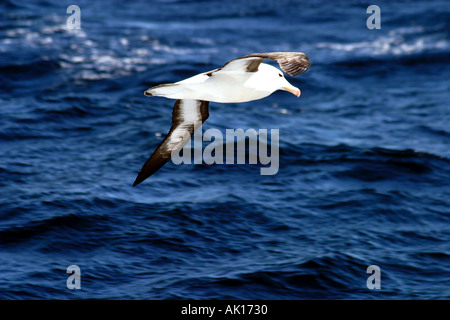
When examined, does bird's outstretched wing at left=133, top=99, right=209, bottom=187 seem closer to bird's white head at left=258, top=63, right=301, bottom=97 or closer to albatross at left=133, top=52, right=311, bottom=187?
albatross at left=133, top=52, right=311, bottom=187

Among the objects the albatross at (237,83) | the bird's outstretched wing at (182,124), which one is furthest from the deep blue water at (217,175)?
the albatross at (237,83)

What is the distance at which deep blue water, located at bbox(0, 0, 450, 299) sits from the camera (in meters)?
17.3

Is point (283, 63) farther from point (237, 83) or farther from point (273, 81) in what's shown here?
point (237, 83)

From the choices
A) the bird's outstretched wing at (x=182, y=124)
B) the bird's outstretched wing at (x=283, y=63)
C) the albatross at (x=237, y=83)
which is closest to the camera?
the bird's outstretched wing at (x=283, y=63)

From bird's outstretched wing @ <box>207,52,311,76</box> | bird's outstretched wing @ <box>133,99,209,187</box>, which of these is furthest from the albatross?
bird's outstretched wing @ <box>133,99,209,187</box>

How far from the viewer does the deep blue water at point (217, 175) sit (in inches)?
681

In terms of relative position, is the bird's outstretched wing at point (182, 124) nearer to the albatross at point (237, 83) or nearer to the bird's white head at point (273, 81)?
the albatross at point (237, 83)

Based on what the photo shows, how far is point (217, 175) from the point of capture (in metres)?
22.7

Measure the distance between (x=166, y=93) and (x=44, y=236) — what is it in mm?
8895

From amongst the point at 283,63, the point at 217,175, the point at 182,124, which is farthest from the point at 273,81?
the point at 217,175
